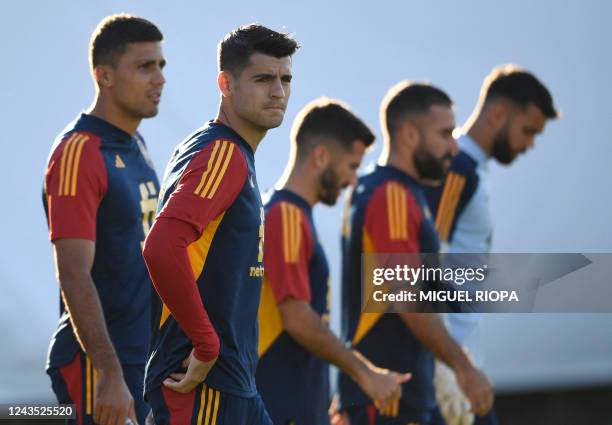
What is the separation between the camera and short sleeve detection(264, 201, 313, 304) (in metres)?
5.82

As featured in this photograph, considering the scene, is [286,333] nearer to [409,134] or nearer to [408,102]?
[409,134]

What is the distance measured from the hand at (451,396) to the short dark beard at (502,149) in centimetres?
138

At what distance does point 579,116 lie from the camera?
35.0 feet

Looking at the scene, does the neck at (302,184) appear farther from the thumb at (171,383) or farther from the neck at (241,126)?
the thumb at (171,383)

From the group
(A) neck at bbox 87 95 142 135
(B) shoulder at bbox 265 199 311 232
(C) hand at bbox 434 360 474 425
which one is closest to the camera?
(A) neck at bbox 87 95 142 135

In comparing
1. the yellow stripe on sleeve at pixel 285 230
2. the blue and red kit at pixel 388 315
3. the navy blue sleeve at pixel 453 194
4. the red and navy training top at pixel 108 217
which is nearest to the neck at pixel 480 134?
the navy blue sleeve at pixel 453 194

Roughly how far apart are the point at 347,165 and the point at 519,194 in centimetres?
390

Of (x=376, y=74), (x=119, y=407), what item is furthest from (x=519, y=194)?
(x=119, y=407)

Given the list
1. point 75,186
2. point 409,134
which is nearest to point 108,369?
point 75,186

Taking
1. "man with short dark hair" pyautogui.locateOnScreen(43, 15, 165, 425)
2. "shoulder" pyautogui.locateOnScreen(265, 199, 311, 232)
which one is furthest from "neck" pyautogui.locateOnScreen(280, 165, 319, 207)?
"man with short dark hair" pyautogui.locateOnScreen(43, 15, 165, 425)

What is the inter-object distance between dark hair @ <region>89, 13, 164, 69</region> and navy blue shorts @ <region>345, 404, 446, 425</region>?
2.04m

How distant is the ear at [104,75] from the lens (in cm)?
519

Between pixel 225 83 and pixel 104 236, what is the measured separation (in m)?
0.96

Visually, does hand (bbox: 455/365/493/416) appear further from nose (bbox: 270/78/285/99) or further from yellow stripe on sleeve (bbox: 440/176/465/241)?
nose (bbox: 270/78/285/99)
